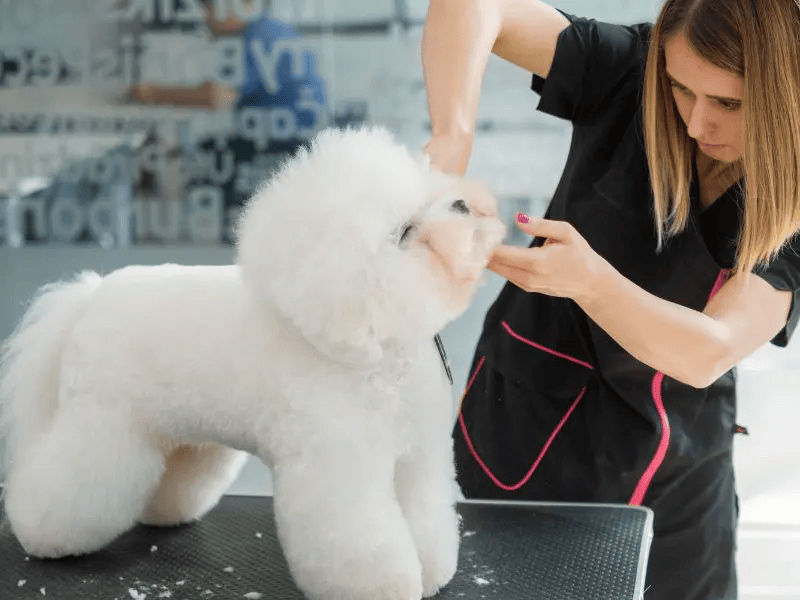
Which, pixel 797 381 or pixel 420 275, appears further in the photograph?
pixel 797 381

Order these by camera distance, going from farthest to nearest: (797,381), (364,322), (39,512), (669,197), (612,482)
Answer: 1. (797,381)
2. (612,482)
3. (669,197)
4. (39,512)
5. (364,322)

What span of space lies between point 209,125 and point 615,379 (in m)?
1.74

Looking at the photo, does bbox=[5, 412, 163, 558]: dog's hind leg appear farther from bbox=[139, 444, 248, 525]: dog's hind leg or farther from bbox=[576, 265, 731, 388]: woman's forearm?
bbox=[576, 265, 731, 388]: woman's forearm

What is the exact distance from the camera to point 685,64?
Answer: 1.01 m

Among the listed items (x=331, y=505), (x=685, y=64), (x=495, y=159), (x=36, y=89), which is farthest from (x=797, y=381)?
(x=36, y=89)

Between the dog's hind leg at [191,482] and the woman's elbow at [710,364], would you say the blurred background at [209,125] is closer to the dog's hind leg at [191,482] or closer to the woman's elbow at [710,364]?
the dog's hind leg at [191,482]

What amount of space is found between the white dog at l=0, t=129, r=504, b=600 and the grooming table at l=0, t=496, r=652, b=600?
0.14ft

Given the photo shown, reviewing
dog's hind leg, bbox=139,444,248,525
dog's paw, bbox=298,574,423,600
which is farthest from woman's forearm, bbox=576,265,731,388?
dog's hind leg, bbox=139,444,248,525

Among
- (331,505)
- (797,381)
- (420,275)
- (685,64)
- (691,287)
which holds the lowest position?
(797,381)

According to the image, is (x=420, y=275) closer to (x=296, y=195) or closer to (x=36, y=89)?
(x=296, y=195)

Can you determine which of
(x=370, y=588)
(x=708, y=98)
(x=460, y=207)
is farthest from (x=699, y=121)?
(x=370, y=588)

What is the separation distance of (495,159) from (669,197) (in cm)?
139

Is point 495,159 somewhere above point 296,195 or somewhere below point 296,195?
below

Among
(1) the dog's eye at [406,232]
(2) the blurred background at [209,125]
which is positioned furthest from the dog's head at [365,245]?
(2) the blurred background at [209,125]
